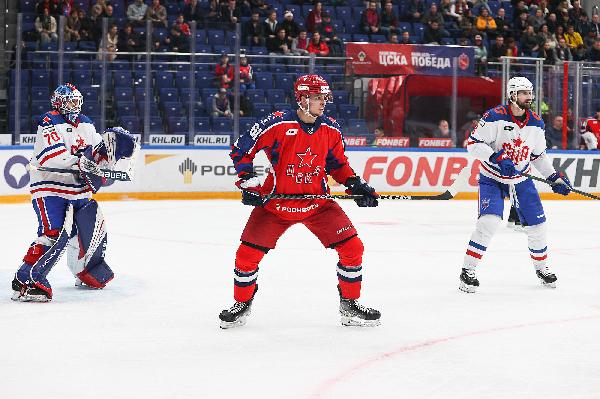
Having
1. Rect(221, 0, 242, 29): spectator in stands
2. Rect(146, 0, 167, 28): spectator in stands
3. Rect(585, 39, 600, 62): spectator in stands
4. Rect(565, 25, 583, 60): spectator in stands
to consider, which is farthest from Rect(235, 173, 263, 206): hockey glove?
Rect(565, 25, 583, 60): spectator in stands

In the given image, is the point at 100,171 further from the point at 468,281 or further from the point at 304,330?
the point at 468,281

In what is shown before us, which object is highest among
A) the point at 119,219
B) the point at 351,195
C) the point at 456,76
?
the point at 456,76

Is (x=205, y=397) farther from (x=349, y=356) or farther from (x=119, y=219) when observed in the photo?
(x=119, y=219)

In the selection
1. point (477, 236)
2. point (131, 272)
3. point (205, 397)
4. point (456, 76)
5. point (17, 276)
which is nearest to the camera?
point (205, 397)

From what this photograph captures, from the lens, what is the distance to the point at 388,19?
16.9 meters

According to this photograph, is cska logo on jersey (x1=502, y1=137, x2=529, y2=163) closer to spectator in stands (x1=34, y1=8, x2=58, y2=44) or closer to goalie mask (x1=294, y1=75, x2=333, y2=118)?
goalie mask (x1=294, y1=75, x2=333, y2=118)

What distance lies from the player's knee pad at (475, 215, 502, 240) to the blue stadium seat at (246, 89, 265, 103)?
7.18 m

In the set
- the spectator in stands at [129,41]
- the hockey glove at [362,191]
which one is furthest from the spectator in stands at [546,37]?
the hockey glove at [362,191]

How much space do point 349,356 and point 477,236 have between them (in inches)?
86.8

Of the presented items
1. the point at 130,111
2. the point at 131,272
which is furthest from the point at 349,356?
the point at 130,111

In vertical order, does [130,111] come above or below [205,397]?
above

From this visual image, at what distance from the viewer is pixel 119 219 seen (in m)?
10.8

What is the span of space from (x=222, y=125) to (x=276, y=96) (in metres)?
0.77

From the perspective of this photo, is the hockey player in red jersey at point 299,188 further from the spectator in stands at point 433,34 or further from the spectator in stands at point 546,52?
the spectator in stands at point 546,52
